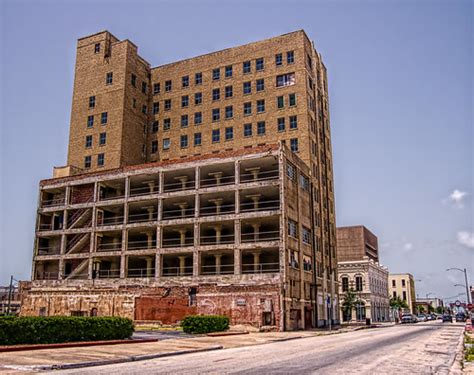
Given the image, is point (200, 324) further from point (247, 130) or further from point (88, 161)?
point (88, 161)

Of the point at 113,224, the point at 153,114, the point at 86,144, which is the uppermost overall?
the point at 153,114

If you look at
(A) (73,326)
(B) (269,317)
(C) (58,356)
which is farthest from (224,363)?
(B) (269,317)

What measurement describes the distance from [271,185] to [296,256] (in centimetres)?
820

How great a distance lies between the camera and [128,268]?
61781mm

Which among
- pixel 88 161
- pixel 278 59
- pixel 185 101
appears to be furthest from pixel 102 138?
pixel 278 59

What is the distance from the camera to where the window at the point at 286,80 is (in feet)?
212

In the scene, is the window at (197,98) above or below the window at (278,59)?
below

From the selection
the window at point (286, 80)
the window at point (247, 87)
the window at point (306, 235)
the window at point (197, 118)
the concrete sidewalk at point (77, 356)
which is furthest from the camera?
the window at point (197, 118)

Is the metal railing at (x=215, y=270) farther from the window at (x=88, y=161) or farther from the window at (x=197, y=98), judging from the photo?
the window at (x=197, y=98)

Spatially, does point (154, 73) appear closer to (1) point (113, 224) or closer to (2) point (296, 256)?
(1) point (113, 224)

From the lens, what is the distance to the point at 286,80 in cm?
6500

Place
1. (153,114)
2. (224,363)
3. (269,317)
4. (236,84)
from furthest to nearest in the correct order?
1. (153,114)
2. (236,84)
3. (269,317)
4. (224,363)

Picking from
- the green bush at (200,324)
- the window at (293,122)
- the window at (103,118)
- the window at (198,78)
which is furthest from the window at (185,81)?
the green bush at (200,324)

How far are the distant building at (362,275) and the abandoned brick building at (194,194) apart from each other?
25103 millimetres
